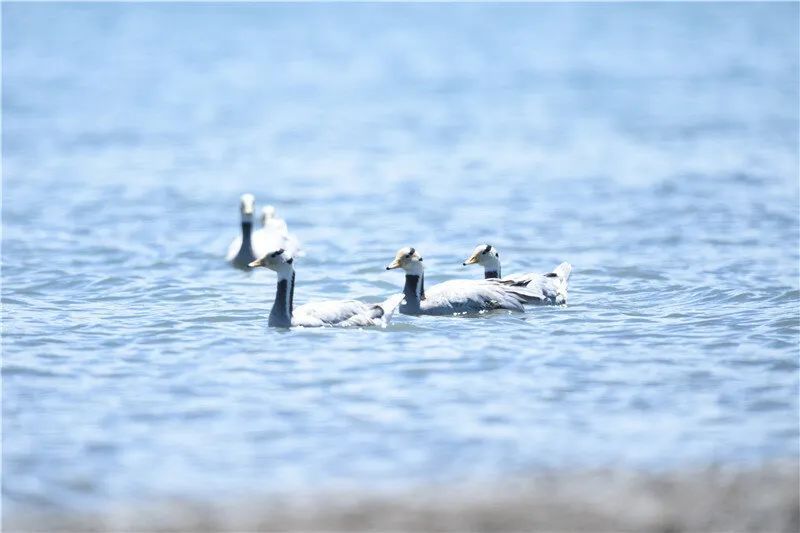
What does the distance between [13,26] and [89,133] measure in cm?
4151

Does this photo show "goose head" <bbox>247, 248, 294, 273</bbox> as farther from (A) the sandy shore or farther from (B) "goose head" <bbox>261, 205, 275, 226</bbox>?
(B) "goose head" <bbox>261, 205, 275, 226</bbox>

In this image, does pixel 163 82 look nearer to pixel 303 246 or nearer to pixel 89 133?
pixel 89 133

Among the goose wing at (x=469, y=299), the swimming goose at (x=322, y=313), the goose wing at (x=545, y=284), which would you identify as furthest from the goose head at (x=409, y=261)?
the goose wing at (x=545, y=284)

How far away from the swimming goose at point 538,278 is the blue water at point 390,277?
1.09 ft

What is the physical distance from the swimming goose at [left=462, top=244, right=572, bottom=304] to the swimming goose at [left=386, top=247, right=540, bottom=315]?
0.19 meters

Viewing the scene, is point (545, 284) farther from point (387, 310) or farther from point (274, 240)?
point (274, 240)

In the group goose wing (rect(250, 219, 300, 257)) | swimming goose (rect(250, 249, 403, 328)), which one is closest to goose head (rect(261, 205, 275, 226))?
goose wing (rect(250, 219, 300, 257))

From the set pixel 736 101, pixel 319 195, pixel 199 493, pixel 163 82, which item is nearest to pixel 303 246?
pixel 319 195

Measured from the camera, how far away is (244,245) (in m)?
18.3

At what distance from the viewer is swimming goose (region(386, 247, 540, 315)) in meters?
14.0

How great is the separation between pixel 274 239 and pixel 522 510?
1099 centimetres

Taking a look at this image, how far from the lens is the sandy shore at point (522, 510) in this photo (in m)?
7.77

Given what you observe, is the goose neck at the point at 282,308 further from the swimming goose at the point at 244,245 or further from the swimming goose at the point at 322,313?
the swimming goose at the point at 244,245

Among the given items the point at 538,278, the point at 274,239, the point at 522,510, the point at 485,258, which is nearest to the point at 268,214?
the point at 274,239
